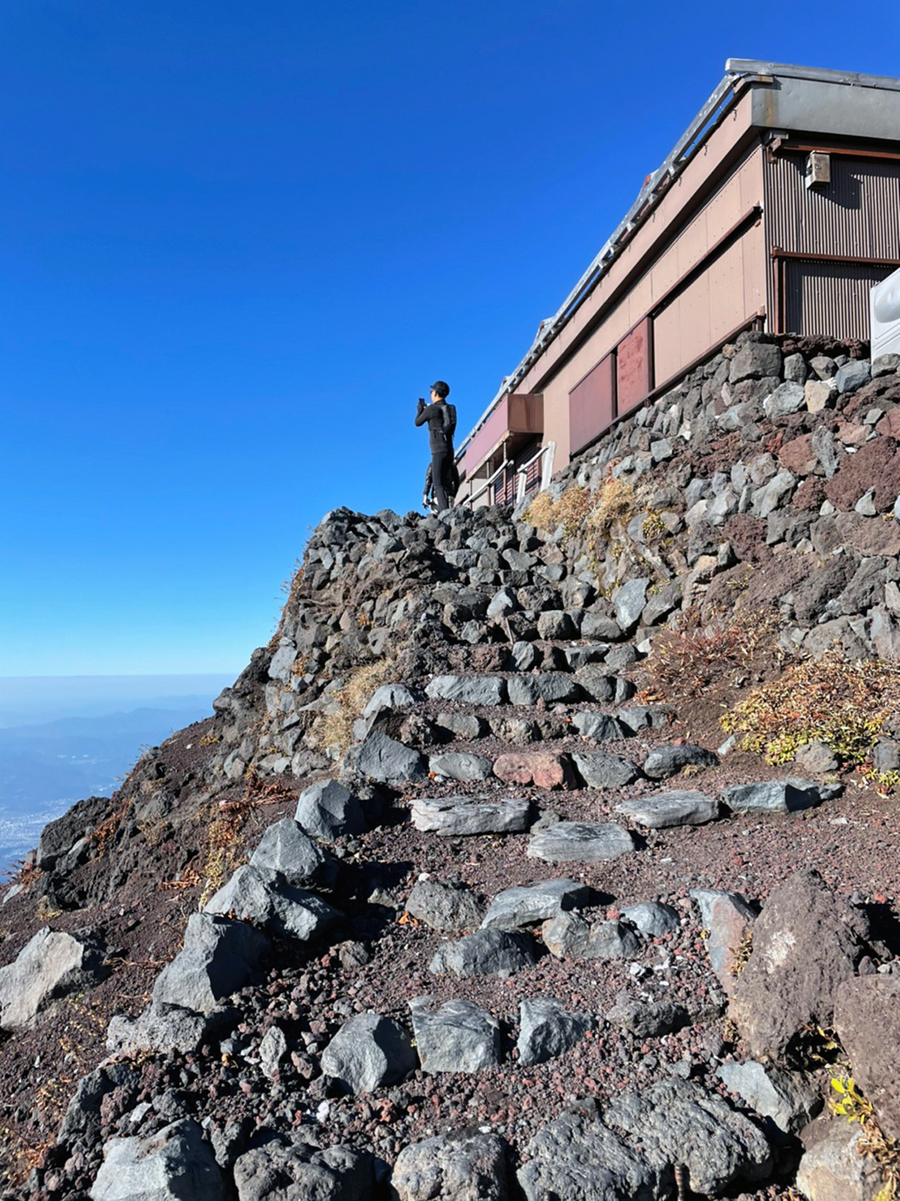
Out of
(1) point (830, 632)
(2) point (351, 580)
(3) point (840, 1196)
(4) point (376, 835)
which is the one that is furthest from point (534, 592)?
(3) point (840, 1196)

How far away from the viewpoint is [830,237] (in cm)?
1075

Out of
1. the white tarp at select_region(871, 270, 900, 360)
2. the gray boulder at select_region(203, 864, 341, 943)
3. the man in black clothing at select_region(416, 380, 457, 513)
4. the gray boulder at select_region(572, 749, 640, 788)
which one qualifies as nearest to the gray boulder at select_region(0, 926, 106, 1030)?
the gray boulder at select_region(203, 864, 341, 943)

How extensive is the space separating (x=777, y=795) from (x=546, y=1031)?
2.86 m

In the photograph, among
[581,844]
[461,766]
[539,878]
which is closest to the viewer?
[539,878]

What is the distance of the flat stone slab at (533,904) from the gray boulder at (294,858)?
1.11m

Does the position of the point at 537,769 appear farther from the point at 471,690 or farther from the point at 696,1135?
the point at 696,1135

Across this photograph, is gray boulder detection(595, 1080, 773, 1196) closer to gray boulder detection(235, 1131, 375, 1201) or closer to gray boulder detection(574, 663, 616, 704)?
gray boulder detection(235, 1131, 375, 1201)

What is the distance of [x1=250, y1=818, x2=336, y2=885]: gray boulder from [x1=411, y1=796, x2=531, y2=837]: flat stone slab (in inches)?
37.9

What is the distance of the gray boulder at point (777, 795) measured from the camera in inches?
225

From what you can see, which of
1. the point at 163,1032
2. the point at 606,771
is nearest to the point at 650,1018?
the point at 163,1032

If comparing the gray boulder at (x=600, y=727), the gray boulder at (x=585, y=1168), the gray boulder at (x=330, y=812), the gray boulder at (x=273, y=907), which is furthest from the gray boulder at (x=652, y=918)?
the gray boulder at (x=600, y=727)

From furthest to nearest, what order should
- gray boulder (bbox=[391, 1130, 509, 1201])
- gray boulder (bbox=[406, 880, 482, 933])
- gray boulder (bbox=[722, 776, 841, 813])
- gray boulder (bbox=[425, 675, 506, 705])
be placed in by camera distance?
1. gray boulder (bbox=[425, 675, 506, 705])
2. gray boulder (bbox=[722, 776, 841, 813])
3. gray boulder (bbox=[406, 880, 482, 933])
4. gray boulder (bbox=[391, 1130, 509, 1201])

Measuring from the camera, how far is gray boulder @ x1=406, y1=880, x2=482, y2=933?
4855mm

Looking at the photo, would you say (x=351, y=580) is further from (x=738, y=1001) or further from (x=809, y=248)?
(x=738, y=1001)
